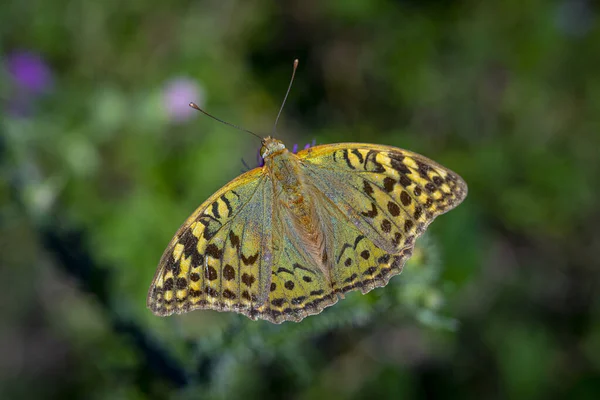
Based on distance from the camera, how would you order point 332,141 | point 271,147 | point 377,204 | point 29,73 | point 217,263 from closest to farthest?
point 217,263, point 377,204, point 271,147, point 332,141, point 29,73

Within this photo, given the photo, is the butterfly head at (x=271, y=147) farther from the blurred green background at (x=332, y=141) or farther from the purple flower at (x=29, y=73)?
the purple flower at (x=29, y=73)

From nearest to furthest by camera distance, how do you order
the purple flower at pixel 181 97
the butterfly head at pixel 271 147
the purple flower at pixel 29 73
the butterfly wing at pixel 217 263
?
the butterfly wing at pixel 217 263, the butterfly head at pixel 271 147, the purple flower at pixel 181 97, the purple flower at pixel 29 73

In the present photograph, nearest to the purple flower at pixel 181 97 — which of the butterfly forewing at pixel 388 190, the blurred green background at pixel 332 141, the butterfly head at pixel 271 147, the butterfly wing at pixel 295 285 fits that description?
the blurred green background at pixel 332 141

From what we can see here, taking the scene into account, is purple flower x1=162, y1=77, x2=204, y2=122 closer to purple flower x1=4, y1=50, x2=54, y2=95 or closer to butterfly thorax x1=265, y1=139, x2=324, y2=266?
purple flower x1=4, y1=50, x2=54, y2=95

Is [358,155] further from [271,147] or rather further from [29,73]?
[29,73]

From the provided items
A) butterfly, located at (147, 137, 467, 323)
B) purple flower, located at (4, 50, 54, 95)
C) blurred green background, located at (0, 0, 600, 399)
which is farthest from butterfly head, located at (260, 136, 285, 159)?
purple flower, located at (4, 50, 54, 95)

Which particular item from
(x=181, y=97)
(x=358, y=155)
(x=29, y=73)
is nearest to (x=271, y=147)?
(x=358, y=155)
